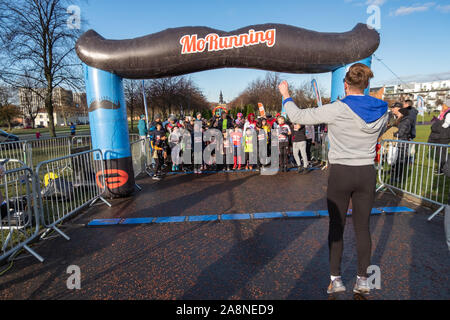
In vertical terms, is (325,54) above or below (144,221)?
above

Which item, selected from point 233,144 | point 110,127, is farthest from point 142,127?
point 110,127

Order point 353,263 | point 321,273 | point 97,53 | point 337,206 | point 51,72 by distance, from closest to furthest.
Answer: point 337,206
point 321,273
point 353,263
point 97,53
point 51,72

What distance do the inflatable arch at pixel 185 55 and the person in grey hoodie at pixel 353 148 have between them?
3760mm

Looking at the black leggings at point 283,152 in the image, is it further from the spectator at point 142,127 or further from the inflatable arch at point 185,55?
the spectator at point 142,127

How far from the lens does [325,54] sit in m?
6.04

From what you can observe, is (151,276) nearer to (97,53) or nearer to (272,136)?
(97,53)

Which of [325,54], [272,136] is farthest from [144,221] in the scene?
[272,136]

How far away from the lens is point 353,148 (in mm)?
2553

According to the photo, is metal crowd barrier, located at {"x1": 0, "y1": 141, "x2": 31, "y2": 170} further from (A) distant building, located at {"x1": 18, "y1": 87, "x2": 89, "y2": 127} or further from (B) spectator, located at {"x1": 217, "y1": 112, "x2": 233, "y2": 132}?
(A) distant building, located at {"x1": 18, "y1": 87, "x2": 89, "y2": 127}

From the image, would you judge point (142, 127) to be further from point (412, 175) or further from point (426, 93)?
point (426, 93)

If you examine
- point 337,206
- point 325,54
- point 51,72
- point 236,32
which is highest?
point 51,72

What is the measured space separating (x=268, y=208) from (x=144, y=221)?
238 cm

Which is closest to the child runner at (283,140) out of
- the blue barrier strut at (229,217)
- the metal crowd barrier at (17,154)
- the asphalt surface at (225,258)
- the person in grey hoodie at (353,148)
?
the asphalt surface at (225,258)

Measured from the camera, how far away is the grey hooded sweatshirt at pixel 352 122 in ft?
8.11
